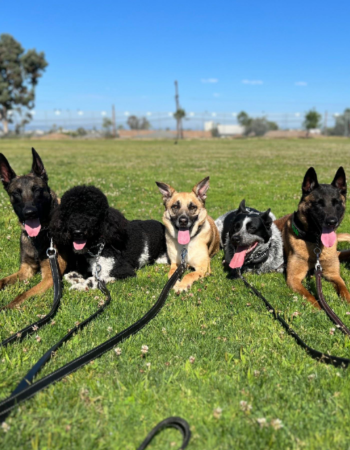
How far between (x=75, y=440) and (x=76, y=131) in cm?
10161

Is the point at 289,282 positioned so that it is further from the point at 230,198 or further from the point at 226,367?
the point at 230,198

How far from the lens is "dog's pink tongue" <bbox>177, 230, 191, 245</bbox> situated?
610 centimetres

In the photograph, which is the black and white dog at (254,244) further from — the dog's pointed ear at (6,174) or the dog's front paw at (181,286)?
the dog's pointed ear at (6,174)

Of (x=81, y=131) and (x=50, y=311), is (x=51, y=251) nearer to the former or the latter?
(x=50, y=311)

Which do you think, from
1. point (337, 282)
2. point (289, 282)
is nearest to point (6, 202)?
point (289, 282)

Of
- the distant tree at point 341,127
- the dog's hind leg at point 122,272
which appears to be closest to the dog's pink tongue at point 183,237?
the dog's hind leg at point 122,272

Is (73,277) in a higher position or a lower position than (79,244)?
lower

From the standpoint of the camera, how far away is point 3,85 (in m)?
79.6

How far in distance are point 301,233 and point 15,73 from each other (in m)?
93.5

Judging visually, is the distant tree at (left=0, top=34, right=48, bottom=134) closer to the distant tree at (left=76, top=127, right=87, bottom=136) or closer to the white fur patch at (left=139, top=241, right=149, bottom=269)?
the distant tree at (left=76, top=127, right=87, bottom=136)

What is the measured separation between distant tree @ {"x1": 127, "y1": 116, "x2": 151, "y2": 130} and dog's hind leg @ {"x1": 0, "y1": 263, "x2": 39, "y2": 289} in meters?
108

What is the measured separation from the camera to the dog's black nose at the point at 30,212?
195 inches

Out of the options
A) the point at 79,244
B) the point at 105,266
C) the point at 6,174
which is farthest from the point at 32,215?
the point at 105,266

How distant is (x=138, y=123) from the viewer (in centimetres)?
10931
